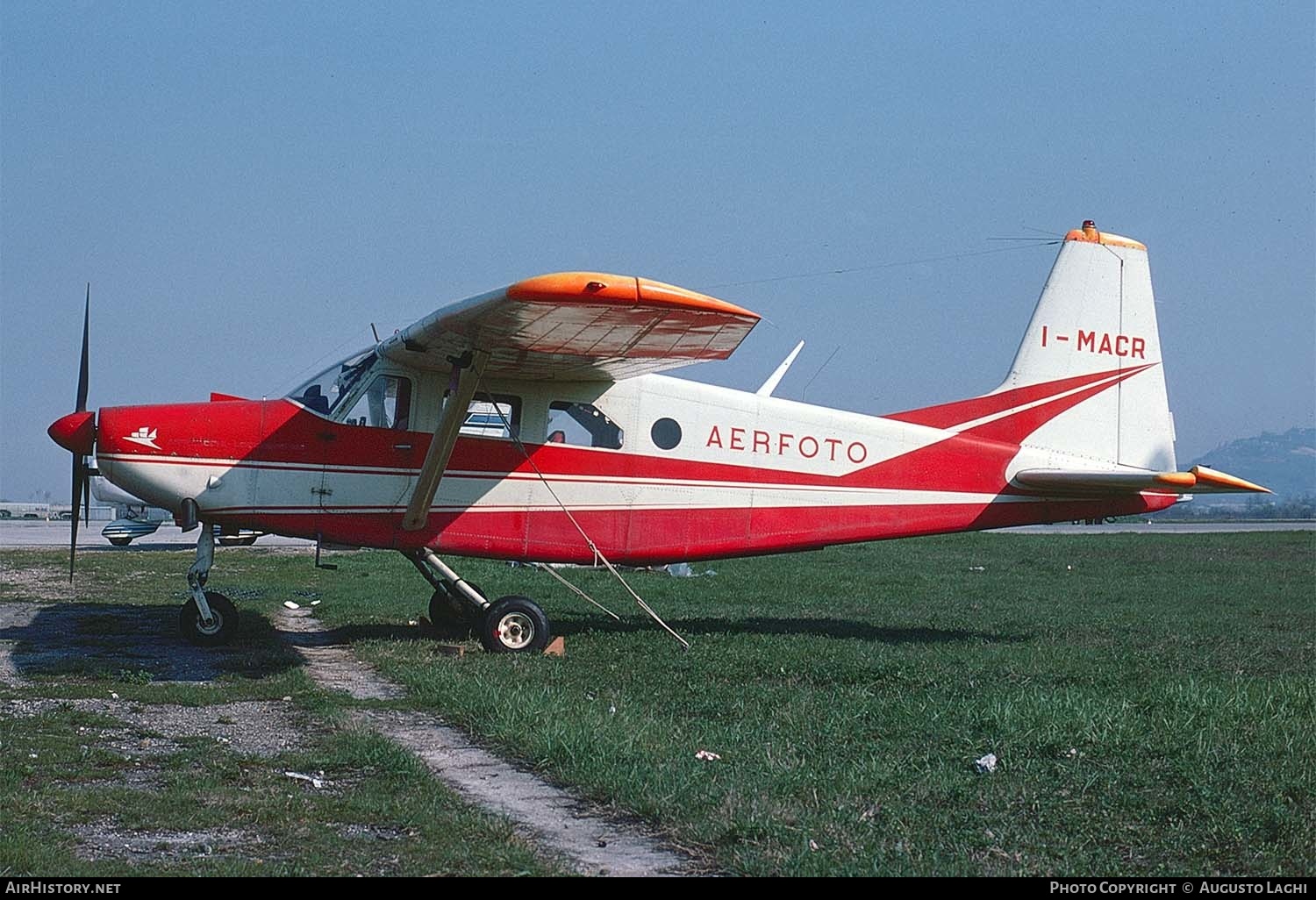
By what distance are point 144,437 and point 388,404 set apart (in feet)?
7.59

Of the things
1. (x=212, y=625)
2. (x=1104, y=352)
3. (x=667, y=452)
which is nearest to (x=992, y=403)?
(x=1104, y=352)

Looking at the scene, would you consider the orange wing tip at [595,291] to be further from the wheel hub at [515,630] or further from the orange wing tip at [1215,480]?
the orange wing tip at [1215,480]

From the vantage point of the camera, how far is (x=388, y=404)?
12680mm

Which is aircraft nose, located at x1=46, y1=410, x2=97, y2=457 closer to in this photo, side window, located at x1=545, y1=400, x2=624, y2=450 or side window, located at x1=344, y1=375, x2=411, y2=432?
side window, located at x1=344, y1=375, x2=411, y2=432

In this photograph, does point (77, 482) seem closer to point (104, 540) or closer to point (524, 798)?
point (524, 798)

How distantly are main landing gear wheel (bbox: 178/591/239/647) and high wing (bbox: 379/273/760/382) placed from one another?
300 centimetres

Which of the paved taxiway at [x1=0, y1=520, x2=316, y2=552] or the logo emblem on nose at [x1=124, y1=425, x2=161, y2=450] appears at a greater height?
the logo emblem on nose at [x1=124, y1=425, x2=161, y2=450]

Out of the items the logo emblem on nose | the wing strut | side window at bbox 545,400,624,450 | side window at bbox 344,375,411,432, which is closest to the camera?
the wing strut

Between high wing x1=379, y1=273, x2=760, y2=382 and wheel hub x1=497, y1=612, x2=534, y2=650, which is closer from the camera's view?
high wing x1=379, y1=273, x2=760, y2=382

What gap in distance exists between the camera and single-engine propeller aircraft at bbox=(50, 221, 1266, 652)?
40.0ft

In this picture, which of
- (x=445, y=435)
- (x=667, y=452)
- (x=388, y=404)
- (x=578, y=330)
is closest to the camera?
(x=578, y=330)

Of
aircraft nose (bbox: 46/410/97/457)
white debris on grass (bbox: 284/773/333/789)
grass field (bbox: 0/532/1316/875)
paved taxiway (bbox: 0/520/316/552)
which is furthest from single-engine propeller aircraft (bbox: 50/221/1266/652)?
paved taxiway (bbox: 0/520/316/552)

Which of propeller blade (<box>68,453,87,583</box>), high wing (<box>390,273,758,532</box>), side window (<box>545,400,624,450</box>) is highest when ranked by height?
high wing (<box>390,273,758,532</box>)

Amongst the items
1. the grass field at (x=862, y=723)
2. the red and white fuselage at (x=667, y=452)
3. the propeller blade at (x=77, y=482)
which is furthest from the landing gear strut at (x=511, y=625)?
the propeller blade at (x=77, y=482)
